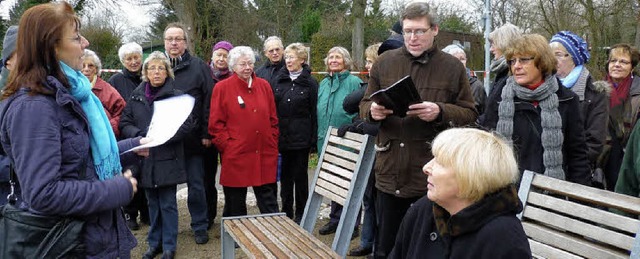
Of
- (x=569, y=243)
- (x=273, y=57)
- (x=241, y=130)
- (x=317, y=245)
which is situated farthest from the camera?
(x=273, y=57)

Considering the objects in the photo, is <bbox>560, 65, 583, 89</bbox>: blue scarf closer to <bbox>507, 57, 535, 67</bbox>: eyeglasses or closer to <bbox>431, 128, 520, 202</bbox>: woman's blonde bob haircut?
<bbox>507, 57, 535, 67</bbox>: eyeglasses

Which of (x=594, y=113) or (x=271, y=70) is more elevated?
(x=271, y=70)

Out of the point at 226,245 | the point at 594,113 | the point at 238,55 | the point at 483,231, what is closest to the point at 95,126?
the point at 483,231

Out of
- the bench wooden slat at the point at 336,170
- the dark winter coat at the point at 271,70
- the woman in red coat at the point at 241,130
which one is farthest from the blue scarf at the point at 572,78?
the dark winter coat at the point at 271,70

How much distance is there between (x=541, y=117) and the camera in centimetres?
304

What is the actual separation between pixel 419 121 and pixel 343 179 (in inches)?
41.9

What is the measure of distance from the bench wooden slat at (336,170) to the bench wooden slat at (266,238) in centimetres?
70

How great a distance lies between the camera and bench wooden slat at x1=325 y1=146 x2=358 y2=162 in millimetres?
3875

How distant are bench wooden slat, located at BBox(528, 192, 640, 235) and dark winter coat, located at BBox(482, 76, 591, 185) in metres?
0.51

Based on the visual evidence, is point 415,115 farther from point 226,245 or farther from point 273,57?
point 273,57

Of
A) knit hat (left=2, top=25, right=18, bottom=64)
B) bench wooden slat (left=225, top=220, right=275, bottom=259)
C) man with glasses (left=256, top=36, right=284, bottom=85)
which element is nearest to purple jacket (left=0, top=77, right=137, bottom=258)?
knit hat (left=2, top=25, right=18, bottom=64)

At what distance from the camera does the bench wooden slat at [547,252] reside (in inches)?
96.2

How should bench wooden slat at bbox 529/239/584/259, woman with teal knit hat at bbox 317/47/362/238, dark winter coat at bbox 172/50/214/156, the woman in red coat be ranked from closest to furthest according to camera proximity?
bench wooden slat at bbox 529/239/584/259, the woman in red coat, dark winter coat at bbox 172/50/214/156, woman with teal knit hat at bbox 317/47/362/238

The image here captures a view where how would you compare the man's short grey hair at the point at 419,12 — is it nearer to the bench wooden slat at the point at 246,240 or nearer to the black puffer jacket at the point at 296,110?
the bench wooden slat at the point at 246,240
